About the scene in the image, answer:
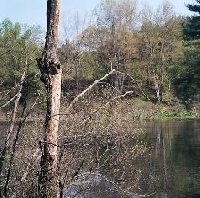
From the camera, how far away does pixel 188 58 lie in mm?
48219

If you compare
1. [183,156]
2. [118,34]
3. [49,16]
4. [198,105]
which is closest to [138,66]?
[118,34]

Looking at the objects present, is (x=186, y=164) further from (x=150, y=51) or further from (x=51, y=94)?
(x=150, y=51)

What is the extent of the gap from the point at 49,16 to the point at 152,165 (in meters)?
12.4

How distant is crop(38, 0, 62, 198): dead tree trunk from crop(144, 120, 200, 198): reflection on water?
313 inches

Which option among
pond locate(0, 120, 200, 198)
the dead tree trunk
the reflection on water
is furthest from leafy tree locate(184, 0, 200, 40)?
the dead tree trunk

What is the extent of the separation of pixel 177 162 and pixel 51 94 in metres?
13.0

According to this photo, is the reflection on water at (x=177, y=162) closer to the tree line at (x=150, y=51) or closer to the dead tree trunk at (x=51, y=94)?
the dead tree trunk at (x=51, y=94)

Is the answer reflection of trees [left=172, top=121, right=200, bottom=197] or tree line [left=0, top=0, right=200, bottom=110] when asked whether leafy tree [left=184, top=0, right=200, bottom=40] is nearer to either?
tree line [left=0, top=0, right=200, bottom=110]

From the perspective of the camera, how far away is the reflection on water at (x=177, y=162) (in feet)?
43.3

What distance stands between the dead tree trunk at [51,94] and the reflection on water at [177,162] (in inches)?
313

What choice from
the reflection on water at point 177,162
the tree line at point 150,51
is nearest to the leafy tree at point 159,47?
the tree line at point 150,51

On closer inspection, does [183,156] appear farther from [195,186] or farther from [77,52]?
[77,52]

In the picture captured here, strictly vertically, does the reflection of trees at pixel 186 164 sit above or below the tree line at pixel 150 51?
below

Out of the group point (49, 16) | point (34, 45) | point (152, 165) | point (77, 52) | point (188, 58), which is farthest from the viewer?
point (188, 58)
